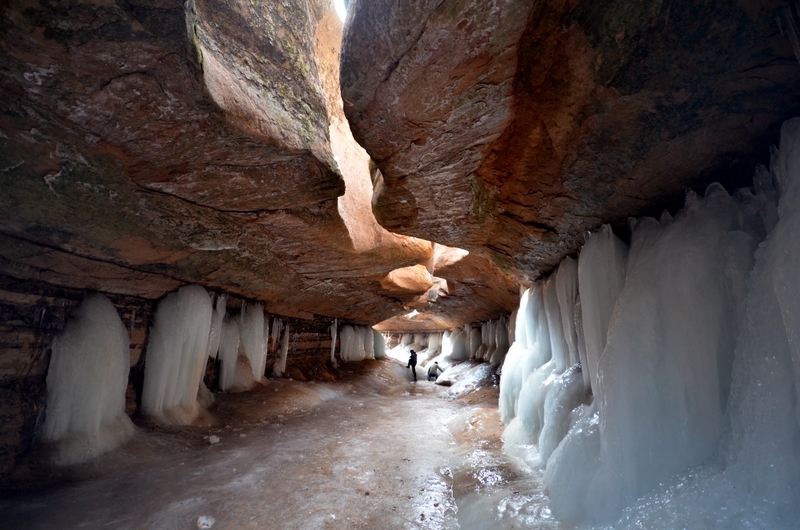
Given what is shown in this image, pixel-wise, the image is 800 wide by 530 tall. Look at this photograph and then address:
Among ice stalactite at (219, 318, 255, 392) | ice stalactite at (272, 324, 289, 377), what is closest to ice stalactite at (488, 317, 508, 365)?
ice stalactite at (272, 324, 289, 377)

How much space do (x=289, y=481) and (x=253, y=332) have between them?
20.1 ft

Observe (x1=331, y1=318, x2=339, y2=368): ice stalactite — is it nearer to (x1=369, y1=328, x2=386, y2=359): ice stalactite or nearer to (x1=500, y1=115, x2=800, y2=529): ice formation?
(x1=369, y1=328, x2=386, y2=359): ice stalactite

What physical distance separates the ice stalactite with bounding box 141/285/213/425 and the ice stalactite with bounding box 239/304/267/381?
2.38m

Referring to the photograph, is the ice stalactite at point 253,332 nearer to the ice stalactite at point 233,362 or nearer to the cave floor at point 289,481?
the ice stalactite at point 233,362

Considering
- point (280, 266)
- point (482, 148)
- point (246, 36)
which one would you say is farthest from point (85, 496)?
point (482, 148)

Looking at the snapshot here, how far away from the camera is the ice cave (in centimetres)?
228

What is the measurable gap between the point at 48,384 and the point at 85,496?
191cm

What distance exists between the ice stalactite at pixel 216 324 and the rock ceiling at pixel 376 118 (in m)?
2.43

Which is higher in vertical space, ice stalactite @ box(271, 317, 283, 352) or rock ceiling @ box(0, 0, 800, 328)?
rock ceiling @ box(0, 0, 800, 328)

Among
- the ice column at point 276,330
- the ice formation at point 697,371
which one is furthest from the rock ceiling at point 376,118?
the ice column at point 276,330

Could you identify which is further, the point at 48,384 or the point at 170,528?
the point at 48,384

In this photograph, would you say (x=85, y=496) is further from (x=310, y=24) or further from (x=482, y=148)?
(x=310, y=24)

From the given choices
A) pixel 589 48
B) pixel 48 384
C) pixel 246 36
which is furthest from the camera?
pixel 48 384

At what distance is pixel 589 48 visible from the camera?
232 cm
